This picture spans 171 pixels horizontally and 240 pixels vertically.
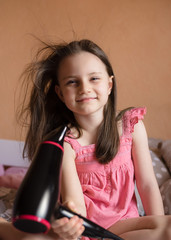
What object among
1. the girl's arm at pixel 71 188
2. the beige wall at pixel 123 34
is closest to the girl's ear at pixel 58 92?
the girl's arm at pixel 71 188

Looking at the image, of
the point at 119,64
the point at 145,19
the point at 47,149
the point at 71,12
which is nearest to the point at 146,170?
the point at 47,149

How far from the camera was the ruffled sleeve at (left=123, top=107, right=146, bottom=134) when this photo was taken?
46.7 inches

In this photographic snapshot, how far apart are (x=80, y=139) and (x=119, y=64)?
1078 millimetres

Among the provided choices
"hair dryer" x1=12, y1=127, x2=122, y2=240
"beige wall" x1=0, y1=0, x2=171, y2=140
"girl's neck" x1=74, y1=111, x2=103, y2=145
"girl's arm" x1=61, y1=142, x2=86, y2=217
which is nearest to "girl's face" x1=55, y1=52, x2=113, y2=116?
"girl's neck" x1=74, y1=111, x2=103, y2=145

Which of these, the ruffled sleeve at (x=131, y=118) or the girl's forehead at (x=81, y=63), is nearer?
the girl's forehead at (x=81, y=63)

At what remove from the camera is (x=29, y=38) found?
220 cm

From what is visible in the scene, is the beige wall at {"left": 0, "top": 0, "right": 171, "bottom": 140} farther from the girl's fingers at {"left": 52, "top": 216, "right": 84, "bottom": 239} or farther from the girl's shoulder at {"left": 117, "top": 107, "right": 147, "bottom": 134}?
the girl's fingers at {"left": 52, "top": 216, "right": 84, "bottom": 239}

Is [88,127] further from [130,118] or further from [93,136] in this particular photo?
[130,118]

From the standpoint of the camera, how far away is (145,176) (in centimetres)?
115

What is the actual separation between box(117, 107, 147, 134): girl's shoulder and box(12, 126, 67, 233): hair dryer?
26.5 inches

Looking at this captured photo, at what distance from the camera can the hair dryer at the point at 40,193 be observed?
459 mm

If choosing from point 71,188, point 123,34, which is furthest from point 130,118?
point 123,34

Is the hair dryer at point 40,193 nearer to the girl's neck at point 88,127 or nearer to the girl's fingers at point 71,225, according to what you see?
the girl's fingers at point 71,225

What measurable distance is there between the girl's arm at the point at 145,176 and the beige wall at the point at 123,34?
921mm
